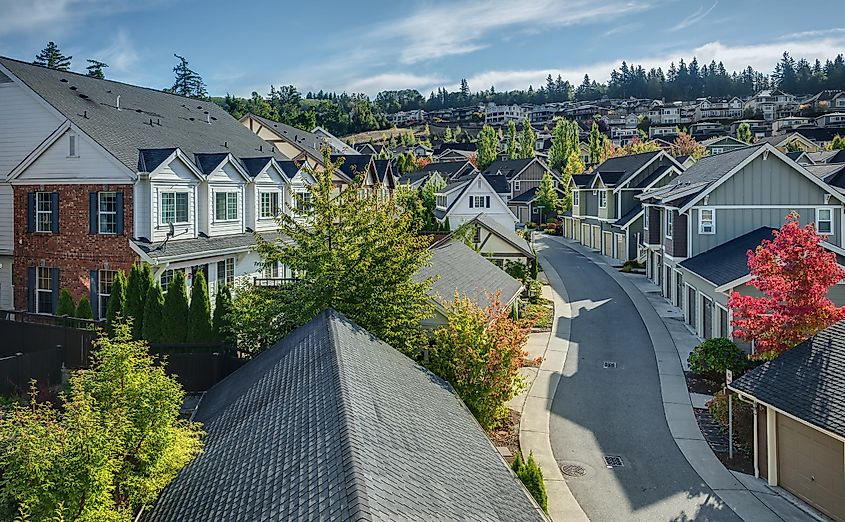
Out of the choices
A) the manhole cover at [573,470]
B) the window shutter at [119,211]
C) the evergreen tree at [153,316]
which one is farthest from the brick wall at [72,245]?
the manhole cover at [573,470]

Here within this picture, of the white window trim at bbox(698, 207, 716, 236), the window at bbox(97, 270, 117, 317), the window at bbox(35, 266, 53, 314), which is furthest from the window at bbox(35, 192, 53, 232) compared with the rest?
the white window trim at bbox(698, 207, 716, 236)

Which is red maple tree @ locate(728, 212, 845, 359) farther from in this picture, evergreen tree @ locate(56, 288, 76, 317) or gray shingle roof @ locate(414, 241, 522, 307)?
evergreen tree @ locate(56, 288, 76, 317)

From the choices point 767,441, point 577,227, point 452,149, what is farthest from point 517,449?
point 452,149

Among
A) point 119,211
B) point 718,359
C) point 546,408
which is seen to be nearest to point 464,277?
point 546,408

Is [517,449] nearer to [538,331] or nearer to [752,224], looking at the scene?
[538,331]

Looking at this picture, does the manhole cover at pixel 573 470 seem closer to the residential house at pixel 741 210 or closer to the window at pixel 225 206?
the residential house at pixel 741 210

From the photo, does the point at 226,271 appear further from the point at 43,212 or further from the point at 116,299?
the point at 43,212

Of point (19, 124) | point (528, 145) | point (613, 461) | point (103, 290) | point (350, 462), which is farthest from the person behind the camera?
point (528, 145)
